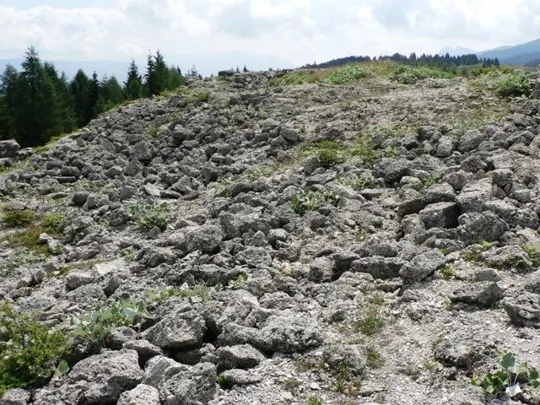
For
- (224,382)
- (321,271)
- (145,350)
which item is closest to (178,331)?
(145,350)

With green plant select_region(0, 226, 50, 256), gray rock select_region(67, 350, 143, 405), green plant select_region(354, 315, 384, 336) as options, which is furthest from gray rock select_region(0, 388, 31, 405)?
green plant select_region(0, 226, 50, 256)

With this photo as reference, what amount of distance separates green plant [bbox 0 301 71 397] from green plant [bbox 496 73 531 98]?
2001 centimetres

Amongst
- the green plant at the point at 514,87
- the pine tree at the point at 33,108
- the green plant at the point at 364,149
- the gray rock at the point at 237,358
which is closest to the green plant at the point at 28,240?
the gray rock at the point at 237,358

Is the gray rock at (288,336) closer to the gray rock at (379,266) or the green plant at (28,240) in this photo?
the gray rock at (379,266)

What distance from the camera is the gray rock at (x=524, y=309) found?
7812 mm

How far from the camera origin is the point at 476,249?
1046cm

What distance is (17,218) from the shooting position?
19.1 meters

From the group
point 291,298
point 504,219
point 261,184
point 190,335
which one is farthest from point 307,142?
point 190,335

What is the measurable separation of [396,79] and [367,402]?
26.0 m

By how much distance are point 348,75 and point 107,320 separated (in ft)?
87.3

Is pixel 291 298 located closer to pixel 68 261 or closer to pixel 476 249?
pixel 476 249

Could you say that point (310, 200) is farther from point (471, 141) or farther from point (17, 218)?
point (17, 218)

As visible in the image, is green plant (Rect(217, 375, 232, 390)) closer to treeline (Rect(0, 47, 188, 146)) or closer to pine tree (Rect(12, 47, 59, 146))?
treeline (Rect(0, 47, 188, 146))

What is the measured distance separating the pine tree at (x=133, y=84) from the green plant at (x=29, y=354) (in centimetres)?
7120
